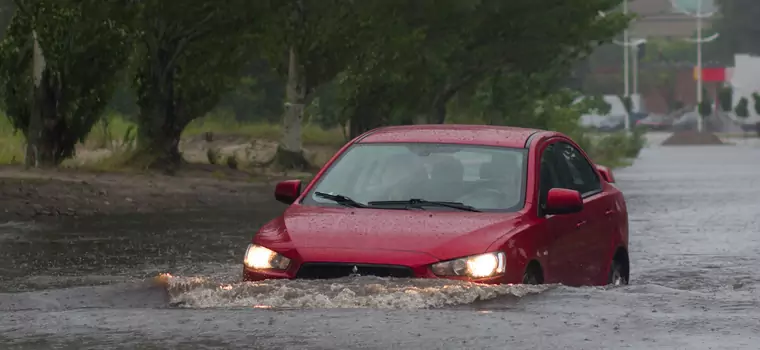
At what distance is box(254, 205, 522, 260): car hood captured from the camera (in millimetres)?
9992

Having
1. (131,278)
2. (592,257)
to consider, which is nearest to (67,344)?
(592,257)

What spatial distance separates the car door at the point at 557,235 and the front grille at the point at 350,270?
1.21m

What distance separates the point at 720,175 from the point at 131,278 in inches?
1233

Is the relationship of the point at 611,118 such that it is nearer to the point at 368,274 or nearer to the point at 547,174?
the point at 547,174

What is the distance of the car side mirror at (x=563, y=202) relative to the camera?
35.3 ft

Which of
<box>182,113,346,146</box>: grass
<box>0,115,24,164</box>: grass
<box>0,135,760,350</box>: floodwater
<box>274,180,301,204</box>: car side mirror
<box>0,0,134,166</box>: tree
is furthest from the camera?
<box>182,113,346,146</box>: grass

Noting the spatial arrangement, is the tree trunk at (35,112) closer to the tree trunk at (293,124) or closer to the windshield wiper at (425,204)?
the tree trunk at (293,124)

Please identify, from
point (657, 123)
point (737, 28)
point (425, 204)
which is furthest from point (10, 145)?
point (737, 28)

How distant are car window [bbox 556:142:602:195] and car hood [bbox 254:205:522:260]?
1.41m

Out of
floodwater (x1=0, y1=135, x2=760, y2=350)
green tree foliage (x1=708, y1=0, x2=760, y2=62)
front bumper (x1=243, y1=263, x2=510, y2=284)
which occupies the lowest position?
green tree foliage (x1=708, y1=0, x2=760, y2=62)

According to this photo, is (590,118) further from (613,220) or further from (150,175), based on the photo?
(613,220)

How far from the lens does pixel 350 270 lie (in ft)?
32.6

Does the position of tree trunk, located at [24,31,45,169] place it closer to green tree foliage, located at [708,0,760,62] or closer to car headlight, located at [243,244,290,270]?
car headlight, located at [243,244,290,270]

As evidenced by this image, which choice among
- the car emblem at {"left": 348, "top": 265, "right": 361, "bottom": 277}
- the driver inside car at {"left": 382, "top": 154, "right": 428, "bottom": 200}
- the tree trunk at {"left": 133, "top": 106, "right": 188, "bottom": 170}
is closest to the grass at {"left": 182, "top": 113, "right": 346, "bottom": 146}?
the tree trunk at {"left": 133, "top": 106, "right": 188, "bottom": 170}
